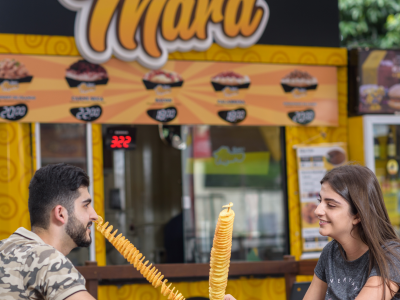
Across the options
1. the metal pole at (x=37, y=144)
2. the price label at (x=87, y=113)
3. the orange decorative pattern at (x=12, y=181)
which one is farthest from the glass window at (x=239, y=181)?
the orange decorative pattern at (x=12, y=181)

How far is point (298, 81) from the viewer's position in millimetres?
5152

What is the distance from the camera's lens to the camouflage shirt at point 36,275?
161 cm

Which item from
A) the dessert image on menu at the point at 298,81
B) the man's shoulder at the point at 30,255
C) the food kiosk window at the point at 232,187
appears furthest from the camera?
the food kiosk window at the point at 232,187

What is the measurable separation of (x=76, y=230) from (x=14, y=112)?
2.85 meters

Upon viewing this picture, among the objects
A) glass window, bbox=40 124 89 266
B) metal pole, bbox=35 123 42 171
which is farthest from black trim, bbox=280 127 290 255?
metal pole, bbox=35 123 42 171

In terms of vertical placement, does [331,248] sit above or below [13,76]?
below

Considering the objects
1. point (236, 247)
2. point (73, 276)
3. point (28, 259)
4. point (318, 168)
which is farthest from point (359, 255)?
point (236, 247)

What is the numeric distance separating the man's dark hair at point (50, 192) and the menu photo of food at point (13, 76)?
277 cm

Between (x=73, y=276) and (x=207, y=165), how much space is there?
389cm

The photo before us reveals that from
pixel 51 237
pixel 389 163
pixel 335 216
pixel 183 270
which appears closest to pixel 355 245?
pixel 335 216

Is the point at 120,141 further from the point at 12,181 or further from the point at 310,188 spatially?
the point at 310,188

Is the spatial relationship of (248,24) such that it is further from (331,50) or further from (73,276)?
(73,276)

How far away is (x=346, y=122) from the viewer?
5.32 meters

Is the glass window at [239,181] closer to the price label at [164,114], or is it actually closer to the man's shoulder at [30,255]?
the price label at [164,114]
